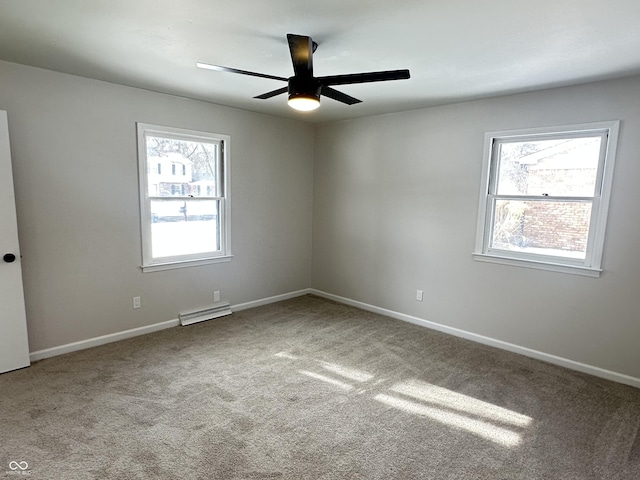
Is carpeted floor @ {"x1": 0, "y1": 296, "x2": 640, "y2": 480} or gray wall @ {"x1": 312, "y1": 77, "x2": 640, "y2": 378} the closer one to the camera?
carpeted floor @ {"x1": 0, "y1": 296, "x2": 640, "y2": 480}

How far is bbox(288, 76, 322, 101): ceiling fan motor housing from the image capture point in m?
2.16

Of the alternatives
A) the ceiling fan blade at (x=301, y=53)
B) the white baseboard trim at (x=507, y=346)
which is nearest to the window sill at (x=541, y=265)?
the white baseboard trim at (x=507, y=346)

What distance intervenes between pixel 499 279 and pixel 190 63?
3491mm

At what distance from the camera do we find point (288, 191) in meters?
5.06

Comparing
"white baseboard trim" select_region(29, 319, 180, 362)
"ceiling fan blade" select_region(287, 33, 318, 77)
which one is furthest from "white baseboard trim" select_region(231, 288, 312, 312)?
"ceiling fan blade" select_region(287, 33, 318, 77)

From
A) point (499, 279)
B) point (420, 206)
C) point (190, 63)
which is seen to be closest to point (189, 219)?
point (190, 63)

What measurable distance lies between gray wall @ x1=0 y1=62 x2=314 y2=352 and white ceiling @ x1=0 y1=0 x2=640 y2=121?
0.30 m

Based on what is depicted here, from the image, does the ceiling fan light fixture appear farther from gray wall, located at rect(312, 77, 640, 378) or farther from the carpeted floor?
gray wall, located at rect(312, 77, 640, 378)

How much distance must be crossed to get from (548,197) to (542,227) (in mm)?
297

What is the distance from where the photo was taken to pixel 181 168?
399cm

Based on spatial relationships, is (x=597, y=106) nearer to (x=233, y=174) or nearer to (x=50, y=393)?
(x=233, y=174)

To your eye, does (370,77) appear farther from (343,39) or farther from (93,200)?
(93,200)

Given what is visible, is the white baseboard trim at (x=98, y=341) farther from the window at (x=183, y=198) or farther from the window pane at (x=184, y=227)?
the window pane at (x=184, y=227)

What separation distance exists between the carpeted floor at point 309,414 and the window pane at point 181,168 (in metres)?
1.62
